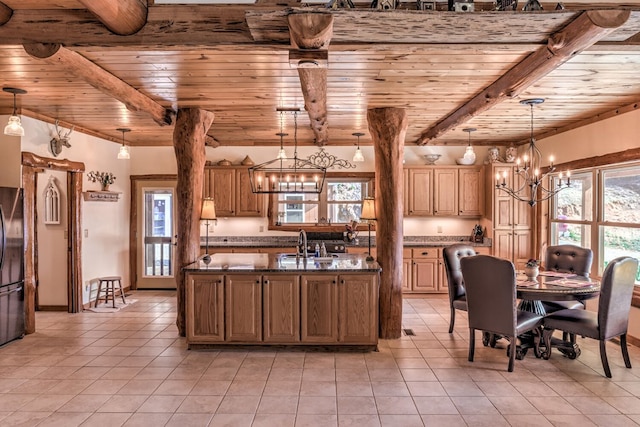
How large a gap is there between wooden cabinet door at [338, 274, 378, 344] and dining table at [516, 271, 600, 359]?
131 centimetres

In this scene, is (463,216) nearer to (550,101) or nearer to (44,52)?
(550,101)

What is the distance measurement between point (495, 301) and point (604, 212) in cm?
243

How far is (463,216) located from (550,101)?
9.76 feet

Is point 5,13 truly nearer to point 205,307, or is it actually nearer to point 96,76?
point 96,76

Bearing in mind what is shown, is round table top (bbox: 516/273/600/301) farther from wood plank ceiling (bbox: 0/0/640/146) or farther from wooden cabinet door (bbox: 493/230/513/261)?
wooden cabinet door (bbox: 493/230/513/261)

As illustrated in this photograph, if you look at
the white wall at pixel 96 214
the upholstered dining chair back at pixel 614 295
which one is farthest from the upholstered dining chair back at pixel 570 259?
the white wall at pixel 96 214

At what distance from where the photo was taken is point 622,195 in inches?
192

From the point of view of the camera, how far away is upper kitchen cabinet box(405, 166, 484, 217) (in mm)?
7156

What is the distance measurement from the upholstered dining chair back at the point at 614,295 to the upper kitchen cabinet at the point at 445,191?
11.5 ft

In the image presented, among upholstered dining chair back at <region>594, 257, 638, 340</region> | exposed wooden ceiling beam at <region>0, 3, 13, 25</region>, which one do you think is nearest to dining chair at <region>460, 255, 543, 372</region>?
upholstered dining chair back at <region>594, 257, 638, 340</region>

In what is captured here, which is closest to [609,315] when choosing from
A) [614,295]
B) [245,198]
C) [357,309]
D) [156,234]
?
[614,295]

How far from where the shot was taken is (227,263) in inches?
181

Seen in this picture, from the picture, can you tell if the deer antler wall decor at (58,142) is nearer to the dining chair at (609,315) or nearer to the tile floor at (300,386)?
the tile floor at (300,386)

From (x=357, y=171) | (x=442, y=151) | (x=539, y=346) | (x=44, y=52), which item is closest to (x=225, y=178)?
(x=357, y=171)
